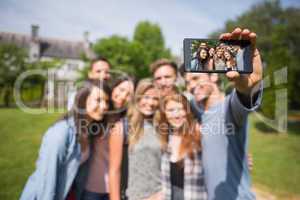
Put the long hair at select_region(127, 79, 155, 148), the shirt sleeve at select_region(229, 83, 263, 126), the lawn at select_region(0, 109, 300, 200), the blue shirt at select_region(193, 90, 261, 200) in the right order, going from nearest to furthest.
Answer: the shirt sleeve at select_region(229, 83, 263, 126)
the blue shirt at select_region(193, 90, 261, 200)
the long hair at select_region(127, 79, 155, 148)
the lawn at select_region(0, 109, 300, 200)

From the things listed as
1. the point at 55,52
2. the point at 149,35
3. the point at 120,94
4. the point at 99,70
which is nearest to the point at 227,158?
the point at 120,94

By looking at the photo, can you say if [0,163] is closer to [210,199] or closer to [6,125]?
[6,125]

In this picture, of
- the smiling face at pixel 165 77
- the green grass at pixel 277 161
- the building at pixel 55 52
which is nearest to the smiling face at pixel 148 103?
the smiling face at pixel 165 77

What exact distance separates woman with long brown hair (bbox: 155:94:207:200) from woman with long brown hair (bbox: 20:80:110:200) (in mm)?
569

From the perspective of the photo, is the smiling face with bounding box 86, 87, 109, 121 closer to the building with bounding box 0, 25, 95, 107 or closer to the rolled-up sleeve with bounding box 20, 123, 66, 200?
the rolled-up sleeve with bounding box 20, 123, 66, 200

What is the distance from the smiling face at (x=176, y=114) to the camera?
2.21 m

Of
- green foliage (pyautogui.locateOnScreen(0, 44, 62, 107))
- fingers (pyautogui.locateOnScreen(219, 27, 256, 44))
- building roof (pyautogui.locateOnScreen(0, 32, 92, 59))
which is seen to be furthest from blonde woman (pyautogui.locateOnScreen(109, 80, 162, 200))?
building roof (pyautogui.locateOnScreen(0, 32, 92, 59))

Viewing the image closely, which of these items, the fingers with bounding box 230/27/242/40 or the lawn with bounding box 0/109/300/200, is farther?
the lawn with bounding box 0/109/300/200

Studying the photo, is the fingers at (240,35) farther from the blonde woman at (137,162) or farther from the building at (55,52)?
the building at (55,52)

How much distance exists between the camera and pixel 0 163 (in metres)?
4.61

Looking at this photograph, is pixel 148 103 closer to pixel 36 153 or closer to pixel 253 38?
pixel 253 38

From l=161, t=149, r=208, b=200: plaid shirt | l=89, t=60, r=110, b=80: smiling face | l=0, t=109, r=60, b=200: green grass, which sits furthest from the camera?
l=89, t=60, r=110, b=80: smiling face

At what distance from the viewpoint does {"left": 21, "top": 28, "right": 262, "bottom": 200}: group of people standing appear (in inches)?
70.3

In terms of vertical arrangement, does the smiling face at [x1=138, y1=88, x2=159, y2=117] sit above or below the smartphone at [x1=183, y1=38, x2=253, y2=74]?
below
